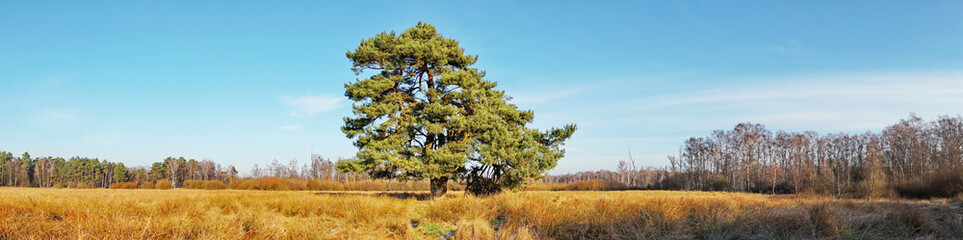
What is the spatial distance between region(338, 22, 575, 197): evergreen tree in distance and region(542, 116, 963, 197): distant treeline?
76.5ft

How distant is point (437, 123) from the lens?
16156mm

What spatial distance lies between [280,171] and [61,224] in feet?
311

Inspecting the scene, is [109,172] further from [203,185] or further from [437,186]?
[437,186]

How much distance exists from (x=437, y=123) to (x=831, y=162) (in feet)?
189

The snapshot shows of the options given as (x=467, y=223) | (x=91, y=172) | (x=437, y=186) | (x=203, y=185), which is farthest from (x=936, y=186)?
(x=91, y=172)

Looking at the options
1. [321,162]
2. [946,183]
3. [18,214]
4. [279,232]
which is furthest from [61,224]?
[321,162]

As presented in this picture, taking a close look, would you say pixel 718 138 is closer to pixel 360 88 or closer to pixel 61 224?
pixel 360 88

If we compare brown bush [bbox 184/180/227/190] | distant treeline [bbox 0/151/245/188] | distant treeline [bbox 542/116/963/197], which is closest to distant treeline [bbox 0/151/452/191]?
Answer: distant treeline [bbox 0/151/245/188]

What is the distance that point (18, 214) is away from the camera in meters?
7.31

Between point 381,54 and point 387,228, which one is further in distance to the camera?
point 381,54

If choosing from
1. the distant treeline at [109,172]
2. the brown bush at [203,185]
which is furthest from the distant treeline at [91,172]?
the brown bush at [203,185]

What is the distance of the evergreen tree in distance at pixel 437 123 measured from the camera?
15.2 meters

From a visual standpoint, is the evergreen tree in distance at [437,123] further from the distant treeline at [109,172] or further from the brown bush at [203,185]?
the distant treeline at [109,172]

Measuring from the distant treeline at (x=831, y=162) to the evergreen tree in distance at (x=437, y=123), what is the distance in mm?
23304
